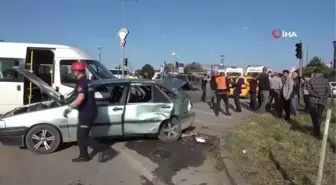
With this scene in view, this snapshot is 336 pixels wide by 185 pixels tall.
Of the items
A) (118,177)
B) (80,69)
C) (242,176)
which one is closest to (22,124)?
(80,69)

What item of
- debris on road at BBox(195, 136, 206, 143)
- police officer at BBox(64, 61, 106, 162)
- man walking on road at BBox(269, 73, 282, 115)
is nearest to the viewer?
police officer at BBox(64, 61, 106, 162)

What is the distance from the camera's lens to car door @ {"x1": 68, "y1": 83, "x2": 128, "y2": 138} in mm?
8586

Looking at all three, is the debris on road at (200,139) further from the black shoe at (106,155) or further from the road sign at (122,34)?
the road sign at (122,34)

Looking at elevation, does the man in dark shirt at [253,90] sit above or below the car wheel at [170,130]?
above

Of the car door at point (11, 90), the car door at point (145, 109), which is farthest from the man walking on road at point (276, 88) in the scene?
the car door at point (11, 90)

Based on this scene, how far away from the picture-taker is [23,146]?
27.0 feet

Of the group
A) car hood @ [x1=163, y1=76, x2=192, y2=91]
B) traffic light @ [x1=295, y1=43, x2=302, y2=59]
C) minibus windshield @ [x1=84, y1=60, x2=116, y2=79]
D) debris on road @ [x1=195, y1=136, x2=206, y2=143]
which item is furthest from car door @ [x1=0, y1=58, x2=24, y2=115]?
traffic light @ [x1=295, y1=43, x2=302, y2=59]

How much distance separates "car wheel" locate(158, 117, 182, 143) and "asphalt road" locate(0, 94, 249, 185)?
15 cm

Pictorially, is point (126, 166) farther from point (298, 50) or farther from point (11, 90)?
point (298, 50)

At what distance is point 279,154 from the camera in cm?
788

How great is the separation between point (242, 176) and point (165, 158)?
204cm

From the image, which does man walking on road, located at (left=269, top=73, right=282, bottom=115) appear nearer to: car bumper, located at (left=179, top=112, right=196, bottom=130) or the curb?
car bumper, located at (left=179, top=112, right=196, bottom=130)

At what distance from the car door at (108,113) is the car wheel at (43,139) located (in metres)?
0.33

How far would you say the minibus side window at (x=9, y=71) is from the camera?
1259 centimetres
